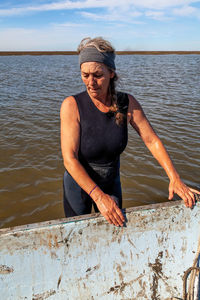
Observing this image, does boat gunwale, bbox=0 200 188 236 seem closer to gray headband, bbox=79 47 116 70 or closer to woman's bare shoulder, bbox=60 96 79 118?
woman's bare shoulder, bbox=60 96 79 118

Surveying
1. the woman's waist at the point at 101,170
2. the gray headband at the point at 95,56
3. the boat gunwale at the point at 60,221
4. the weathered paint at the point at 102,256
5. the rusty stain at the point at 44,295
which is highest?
the gray headband at the point at 95,56

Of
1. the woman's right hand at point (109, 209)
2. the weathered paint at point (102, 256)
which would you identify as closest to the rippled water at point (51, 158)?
the woman's right hand at point (109, 209)

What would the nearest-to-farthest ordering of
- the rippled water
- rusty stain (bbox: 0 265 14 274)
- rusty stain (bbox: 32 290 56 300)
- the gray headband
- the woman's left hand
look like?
the gray headband, rusty stain (bbox: 0 265 14 274), rusty stain (bbox: 32 290 56 300), the woman's left hand, the rippled water

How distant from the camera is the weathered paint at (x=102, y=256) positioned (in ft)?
6.46

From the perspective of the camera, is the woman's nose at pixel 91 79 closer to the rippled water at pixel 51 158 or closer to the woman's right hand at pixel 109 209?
the rippled water at pixel 51 158

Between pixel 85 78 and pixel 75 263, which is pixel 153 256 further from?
pixel 85 78

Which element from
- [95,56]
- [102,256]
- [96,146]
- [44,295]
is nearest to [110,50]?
[95,56]

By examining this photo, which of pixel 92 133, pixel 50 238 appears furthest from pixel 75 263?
pixel 92 133

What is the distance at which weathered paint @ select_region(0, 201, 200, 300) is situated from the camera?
1970 mm

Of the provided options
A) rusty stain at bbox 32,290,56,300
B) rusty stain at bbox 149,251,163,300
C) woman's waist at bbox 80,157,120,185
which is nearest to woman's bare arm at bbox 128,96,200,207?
woman's waist at bbox 80,157,120,185

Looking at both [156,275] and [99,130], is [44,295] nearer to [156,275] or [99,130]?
[156,275]

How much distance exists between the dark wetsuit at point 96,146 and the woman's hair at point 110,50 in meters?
0.04

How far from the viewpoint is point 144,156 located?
18.8 ft

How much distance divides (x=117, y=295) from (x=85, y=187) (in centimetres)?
118
